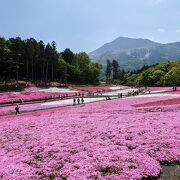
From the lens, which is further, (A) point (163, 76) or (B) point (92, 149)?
(A) point (163, 76)

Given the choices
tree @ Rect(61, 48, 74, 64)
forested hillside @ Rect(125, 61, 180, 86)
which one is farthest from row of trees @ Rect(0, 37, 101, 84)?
forested hillside @ Rect(125, 61, 180, 86)

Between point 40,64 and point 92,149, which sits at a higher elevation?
point 40,64

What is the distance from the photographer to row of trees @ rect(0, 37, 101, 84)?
105688mm

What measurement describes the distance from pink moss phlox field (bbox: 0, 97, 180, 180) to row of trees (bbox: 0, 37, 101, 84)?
76918mm

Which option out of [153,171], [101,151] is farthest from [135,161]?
[101,151]

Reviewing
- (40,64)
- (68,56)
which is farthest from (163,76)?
(40,64)

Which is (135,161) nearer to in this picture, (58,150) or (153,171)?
(153,171)

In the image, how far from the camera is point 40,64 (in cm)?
13038

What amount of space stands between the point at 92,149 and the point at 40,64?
114 meters

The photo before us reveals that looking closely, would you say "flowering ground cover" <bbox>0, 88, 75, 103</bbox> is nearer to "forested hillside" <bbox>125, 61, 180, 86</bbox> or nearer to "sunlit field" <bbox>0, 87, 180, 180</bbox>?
"sunlit field" <bbox>0, 87, 180, 180</bbox>

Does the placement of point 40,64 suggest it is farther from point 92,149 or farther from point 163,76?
point 92,149

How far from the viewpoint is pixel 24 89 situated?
93.0m

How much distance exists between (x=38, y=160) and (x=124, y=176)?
619 centimetres

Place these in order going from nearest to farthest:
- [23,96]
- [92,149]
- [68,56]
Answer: [92,149]
[23,96]
[68,56]
